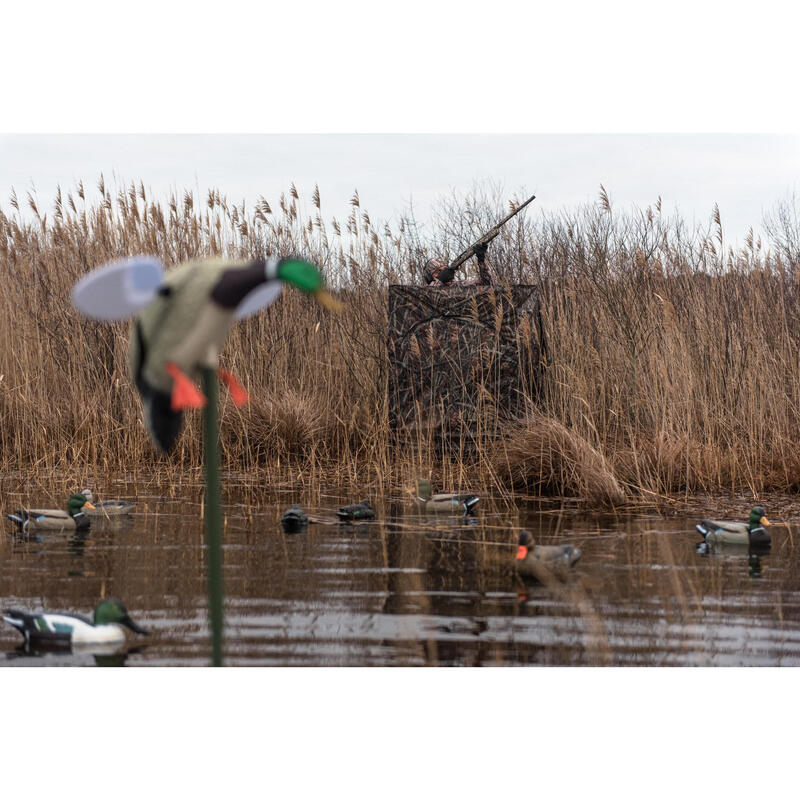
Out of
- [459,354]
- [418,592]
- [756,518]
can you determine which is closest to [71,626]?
[418,592]

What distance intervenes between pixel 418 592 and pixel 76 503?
236 centimetres

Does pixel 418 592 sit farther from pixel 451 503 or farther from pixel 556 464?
pixel 556 464

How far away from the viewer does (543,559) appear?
15.5 feet

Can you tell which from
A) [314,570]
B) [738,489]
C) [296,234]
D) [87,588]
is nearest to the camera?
[87,588]

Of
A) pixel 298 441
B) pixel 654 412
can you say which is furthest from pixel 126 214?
pixel 654 412

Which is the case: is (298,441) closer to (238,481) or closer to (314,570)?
(238,481)

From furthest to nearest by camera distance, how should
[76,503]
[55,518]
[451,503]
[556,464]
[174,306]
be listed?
[556,464] < [451,503] < [76,503] < [55,518] < [174,306]

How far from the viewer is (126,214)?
9.88 meters

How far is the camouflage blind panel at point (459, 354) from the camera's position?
8.38 metres

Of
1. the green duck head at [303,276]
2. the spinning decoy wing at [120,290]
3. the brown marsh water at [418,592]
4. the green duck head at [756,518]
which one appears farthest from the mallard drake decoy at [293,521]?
the green duck head at [303,276]

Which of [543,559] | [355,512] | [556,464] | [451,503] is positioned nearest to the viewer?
[543,559]

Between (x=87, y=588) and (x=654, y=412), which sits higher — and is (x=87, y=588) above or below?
below

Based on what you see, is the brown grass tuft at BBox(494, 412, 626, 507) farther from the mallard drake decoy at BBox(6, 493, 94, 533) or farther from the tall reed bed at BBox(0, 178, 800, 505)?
the mallard drake decoy at BBox(6, 493, 94, 533)
